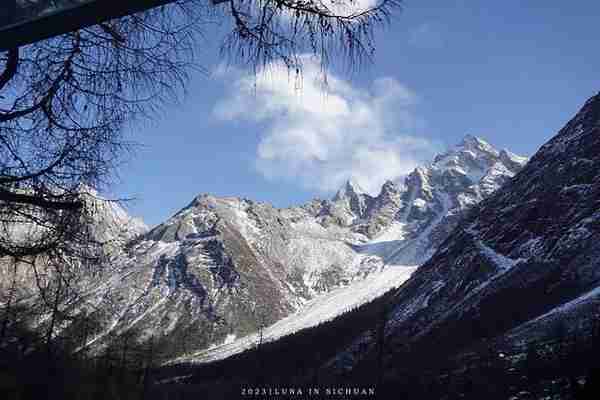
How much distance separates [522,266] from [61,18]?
150 meters

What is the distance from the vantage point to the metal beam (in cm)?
168

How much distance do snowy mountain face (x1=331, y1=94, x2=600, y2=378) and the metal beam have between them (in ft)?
336

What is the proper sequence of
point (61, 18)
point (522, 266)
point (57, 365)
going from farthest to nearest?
1. point (522, 266)
2. point (57, 365)
3. point (61, 18)

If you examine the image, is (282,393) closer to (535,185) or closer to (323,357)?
(323,357)

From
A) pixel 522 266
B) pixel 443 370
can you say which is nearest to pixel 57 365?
pixel 443 370

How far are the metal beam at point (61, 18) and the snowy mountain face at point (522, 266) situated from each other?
102422 mm

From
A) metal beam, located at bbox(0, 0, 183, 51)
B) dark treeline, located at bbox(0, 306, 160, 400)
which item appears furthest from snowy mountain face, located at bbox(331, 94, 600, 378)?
metal beam, located at bbox(0, 0, 183, 51)

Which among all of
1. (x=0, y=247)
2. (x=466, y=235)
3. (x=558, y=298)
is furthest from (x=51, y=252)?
(x=466, y=235)

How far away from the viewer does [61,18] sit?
1722mm

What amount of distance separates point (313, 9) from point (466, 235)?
191 meters

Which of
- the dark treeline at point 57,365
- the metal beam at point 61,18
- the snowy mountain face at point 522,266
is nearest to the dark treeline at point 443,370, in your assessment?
the snowy mountain face at point 522,266

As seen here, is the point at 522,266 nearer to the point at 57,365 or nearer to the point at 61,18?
the point at 57,365

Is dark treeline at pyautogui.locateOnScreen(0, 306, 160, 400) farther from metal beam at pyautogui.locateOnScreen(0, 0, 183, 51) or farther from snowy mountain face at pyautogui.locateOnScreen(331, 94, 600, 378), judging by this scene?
snowy mountain face at pyautogui.locateOnScreen(331, 94, 600, 378)

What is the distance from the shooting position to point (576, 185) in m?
155
